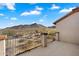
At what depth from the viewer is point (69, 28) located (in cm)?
240

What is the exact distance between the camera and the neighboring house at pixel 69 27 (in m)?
2.36

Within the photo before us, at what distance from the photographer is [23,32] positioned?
7.95ft

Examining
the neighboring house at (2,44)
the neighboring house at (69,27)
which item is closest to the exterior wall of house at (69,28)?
the neighboring house at (69,27)

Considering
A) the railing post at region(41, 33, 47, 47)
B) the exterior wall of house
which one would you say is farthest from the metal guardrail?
the exterior wall of house

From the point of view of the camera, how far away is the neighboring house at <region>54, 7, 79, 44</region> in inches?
93.0

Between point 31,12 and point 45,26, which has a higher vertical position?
point 31,12

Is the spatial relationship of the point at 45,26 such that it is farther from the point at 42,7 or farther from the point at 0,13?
the point at 0,13

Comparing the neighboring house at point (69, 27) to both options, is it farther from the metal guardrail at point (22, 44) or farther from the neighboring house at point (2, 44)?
the neighboring house at point (2, 44)

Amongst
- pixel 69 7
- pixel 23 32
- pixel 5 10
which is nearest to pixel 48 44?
pixel 23 32

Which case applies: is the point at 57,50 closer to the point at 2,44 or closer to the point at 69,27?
the point at 69,27

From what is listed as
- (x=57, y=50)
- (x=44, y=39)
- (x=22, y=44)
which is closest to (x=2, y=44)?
(x=22, y=44)

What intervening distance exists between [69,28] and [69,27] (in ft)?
0.05

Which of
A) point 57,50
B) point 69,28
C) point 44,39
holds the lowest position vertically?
point 57,50

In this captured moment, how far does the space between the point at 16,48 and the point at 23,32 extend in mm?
250
